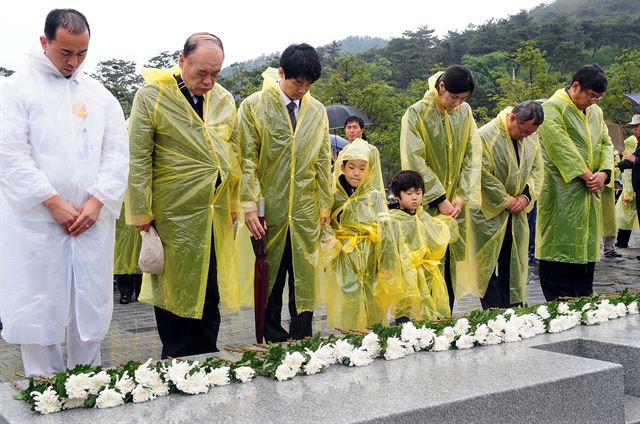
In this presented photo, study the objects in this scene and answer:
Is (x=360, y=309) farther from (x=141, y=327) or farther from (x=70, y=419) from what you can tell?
(x=70, y=419)

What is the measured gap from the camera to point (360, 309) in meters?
5.60

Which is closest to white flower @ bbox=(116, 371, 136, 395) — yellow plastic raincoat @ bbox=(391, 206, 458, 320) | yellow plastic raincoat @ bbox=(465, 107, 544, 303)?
yellow plastic raincoat @ bbox=(391, 206, 458, 320)

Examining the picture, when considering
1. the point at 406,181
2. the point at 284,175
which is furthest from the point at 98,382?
the point at 406,181

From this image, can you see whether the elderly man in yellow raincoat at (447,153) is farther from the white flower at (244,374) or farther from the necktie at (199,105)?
the white flower at (244,374)

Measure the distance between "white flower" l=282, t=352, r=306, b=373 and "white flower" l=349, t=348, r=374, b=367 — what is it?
9.9 inches

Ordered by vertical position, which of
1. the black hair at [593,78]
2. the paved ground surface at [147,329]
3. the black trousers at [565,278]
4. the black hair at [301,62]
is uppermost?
the black hair at [301,62]

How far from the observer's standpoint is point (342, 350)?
3.76m

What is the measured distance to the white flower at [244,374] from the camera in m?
3.44

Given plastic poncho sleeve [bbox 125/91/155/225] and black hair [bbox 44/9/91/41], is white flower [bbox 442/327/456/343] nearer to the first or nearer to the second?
plastic poncho sleeve [bbox 125/91/155/225]

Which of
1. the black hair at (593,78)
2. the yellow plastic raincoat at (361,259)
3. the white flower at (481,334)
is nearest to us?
the white flower at (481,334)

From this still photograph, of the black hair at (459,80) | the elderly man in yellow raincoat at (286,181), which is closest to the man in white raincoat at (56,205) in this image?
the elderly man in yellow raincoat at (286,181)

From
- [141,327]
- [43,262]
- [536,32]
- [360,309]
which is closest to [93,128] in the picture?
[43,262]

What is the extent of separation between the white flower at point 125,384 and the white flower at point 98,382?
5cm

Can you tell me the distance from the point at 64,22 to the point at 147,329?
3293 mm
